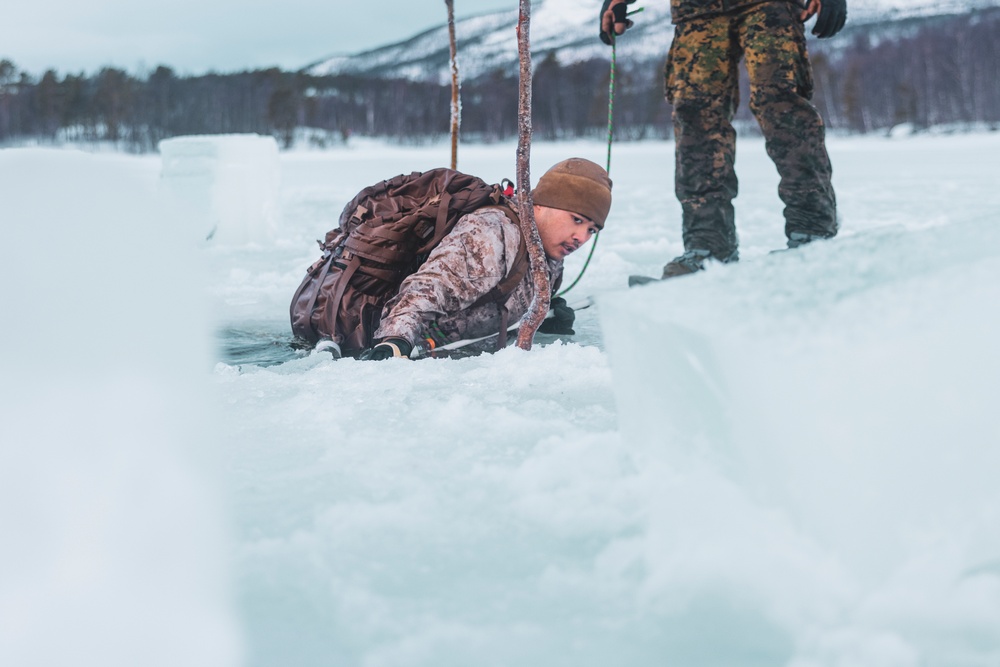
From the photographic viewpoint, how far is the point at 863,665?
3.03ft

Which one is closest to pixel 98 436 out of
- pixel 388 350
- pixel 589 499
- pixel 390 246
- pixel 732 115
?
pixel 589 499

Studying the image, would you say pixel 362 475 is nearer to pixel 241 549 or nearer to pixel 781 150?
pixel 241 549

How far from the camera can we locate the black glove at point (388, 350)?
2264 millimetres

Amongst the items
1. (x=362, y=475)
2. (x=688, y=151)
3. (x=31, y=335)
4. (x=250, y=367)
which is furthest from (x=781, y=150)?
(x=31, y=335)

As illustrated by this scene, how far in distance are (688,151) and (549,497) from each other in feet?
6.91

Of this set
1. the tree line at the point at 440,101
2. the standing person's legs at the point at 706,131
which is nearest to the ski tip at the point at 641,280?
the standing person's legs at the point at 706,131

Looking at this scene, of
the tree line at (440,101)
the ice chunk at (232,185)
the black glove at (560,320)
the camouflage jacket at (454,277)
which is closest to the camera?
the camouflage jacket at (454,277)

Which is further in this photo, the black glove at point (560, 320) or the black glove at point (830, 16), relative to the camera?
the black glove at point (560, 320)

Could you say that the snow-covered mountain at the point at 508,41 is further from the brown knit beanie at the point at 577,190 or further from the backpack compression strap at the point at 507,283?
the backpack compression strap at the point at 507,283

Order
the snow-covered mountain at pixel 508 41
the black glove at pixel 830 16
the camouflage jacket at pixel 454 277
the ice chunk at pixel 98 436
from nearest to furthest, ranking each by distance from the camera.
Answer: the ice chunk at pixel 98 436 < the camouflage jacket at pixel 454 277 < the black glove at pixel 830 16 < the snow-covered mountain at pixel 508 41

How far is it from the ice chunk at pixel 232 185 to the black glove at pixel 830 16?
475 cm

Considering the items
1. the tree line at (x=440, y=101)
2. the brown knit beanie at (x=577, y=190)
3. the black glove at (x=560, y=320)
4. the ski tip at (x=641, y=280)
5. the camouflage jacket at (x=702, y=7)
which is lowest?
the black glove at (x=560, y=320)

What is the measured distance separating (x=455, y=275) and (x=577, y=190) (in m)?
0.46

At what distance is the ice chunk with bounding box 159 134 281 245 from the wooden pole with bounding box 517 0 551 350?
15.3ft
